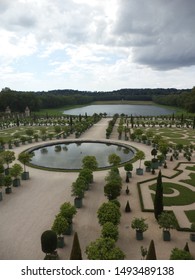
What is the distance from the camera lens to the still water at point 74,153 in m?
44.6

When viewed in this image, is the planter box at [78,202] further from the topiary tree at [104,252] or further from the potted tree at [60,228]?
the topiary tree at [104,252]

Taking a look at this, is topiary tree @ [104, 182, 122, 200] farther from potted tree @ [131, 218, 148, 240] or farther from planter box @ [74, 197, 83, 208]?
potted tree @ [131, 218, 148, 240]

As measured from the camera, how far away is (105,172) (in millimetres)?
38281

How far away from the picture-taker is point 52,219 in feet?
82.5

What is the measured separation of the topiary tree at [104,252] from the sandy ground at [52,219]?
10.0ft

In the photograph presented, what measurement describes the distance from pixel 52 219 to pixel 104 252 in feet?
30.6

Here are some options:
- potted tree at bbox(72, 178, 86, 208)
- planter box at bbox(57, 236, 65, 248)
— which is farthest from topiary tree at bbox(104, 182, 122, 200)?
planter box at bbox(57, 236, 65, 248)

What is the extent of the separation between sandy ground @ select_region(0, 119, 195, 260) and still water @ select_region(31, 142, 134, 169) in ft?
23.9

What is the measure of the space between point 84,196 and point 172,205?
9464mm

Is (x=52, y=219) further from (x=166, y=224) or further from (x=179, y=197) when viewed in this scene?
(x=179, y=197)

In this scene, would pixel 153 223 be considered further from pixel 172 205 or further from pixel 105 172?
pixel 105 172

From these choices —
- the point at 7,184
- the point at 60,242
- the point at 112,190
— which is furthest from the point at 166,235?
the point at 7,184

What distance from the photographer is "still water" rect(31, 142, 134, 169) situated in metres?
44.6
